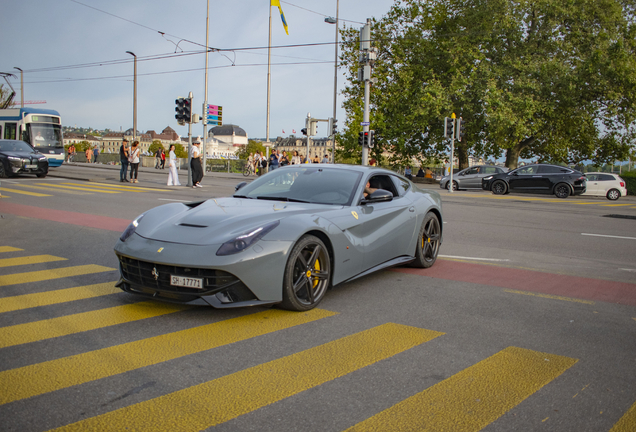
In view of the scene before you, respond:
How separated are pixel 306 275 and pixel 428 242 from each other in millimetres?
2623

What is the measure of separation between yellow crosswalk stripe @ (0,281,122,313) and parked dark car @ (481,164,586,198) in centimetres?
2420

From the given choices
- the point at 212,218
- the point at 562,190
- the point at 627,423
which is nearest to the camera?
the point at 627,423

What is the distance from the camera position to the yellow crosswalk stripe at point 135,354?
2.94 metres

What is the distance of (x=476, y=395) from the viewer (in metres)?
2.95

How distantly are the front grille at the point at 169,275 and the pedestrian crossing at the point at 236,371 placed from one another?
0.27 meters

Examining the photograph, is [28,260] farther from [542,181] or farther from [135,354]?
[542,181]

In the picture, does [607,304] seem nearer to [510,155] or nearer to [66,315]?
[66,315]

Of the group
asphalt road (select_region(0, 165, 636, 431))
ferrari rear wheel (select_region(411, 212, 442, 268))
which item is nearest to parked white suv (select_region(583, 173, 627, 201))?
asphalt road (select_region(0, 165, 636, 431))

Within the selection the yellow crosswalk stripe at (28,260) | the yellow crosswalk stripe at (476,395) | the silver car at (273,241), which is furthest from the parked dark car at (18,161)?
the yellow crosswalk stripe at (476,395)

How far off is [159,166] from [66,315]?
151 feet

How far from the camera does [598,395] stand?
299cm

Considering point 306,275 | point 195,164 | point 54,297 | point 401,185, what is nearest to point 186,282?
point 306,275

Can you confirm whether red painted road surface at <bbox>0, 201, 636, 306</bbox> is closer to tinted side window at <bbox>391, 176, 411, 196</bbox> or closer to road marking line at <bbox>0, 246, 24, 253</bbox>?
tinted side window at <bbox>391, 176, 411, 196</bbox>

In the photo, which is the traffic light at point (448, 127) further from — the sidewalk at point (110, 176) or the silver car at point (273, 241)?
the silver car at point (273, 241)
